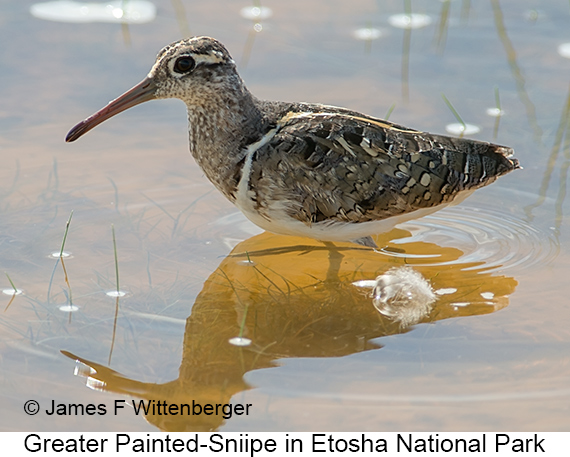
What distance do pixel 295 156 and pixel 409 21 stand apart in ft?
13.8

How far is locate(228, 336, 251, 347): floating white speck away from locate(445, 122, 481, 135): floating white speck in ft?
10.5

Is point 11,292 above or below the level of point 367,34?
below

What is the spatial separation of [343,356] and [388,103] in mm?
3488

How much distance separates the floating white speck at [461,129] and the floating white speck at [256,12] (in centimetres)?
280

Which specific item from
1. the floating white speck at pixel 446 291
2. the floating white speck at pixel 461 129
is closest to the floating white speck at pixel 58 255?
the floating white speck at pixel 446 291

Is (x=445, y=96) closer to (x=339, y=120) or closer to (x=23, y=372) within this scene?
(x=339, y=120)

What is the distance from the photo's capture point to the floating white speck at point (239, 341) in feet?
17.7

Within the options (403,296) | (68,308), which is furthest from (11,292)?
(403,296)

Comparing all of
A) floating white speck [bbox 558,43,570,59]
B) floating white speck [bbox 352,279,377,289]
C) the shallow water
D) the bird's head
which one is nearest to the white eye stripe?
the bird's head

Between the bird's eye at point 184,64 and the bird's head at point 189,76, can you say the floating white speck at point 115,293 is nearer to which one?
the bird's head at point 189,76

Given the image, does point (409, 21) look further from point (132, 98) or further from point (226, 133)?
point (132, 98)

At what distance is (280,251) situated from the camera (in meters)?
6.58
